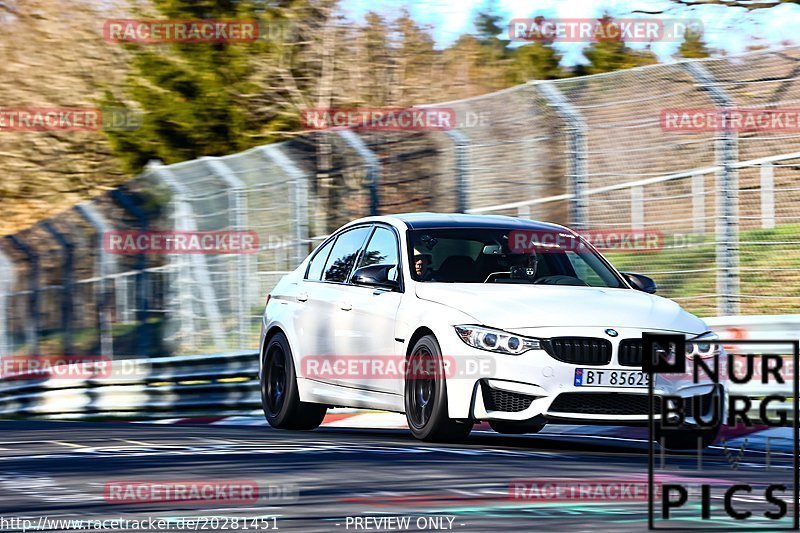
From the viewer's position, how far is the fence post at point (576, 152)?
14.6 metres

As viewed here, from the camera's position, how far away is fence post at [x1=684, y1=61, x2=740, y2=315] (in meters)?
13.4

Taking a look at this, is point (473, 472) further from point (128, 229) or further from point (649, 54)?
point (649, 54)

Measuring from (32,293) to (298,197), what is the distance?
5468 mm

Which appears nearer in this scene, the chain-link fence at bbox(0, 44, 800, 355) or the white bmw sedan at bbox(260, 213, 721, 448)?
the white bmw sedan at bbox(260, 213, 721, 448)

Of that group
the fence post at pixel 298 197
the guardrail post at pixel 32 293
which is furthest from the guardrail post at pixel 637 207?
the guardrail post at pixel 32 293

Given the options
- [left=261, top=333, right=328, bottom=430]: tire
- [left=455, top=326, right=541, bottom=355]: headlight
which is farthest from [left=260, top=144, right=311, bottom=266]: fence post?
[left=455, top=326, right=541, bottom=355]: headlight

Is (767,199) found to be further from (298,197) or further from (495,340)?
(495,340)

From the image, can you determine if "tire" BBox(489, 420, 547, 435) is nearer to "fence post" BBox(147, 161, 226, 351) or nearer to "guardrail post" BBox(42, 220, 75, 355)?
"fence post" BBox(147, 161, 226, 351)

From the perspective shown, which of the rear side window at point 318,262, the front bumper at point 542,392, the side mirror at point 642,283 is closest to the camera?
the front bumper at point 542,392

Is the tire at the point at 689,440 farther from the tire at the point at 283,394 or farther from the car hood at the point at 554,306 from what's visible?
the tire at the point at 283,394

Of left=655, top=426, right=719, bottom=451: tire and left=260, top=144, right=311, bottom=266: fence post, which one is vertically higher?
left=260, top=144, right=311, bottom=266: fence post

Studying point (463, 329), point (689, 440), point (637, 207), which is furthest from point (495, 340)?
point (637, 207)

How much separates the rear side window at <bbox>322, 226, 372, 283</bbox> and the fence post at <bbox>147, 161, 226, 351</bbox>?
547 cm

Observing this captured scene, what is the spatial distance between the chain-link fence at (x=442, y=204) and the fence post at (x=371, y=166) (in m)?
0.02
